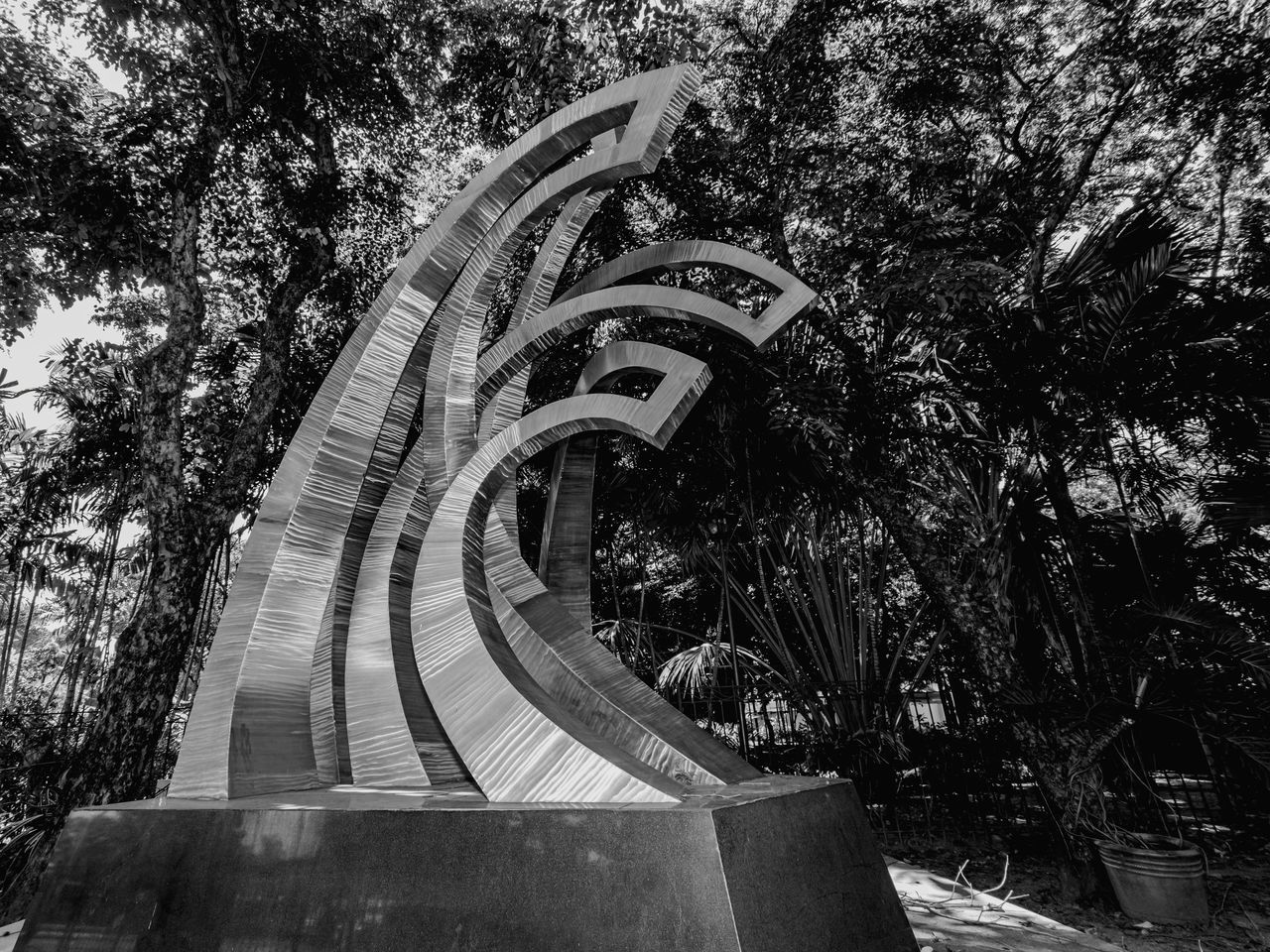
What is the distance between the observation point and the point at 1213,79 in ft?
Result: 24.7

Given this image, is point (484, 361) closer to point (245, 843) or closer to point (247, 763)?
point (247, 763)

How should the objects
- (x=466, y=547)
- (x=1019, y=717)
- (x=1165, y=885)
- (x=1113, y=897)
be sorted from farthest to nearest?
(x=1019, y=717), (x=1113, y=897), (x=1165, y=885), (x=466, y=547)

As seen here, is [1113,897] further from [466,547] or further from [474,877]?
[466,547]

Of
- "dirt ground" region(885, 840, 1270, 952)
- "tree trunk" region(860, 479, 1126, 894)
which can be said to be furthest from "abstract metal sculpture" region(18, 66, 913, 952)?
"tree trunk" region(860, 479, 1126, 894)

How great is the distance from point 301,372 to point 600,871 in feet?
26.4

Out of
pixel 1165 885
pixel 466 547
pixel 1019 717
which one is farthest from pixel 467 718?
pixel 1165 885

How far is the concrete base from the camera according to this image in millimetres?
2148

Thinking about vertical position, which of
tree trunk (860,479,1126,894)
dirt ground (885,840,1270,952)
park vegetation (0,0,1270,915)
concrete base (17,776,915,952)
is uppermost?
park vegetation (0,0,1270,915)

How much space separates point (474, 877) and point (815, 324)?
5.84 meters

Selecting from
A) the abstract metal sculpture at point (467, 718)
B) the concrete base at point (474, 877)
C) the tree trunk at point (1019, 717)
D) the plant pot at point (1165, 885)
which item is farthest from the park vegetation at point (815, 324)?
the concrete base at point (474, 877)

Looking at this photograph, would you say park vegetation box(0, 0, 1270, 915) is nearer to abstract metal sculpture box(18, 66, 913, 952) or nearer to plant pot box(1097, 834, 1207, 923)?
plant pot box(1097, 834, 1207, 923)

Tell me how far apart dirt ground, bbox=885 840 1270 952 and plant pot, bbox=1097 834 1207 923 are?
0.08 metres

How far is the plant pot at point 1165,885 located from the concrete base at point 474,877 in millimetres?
3503

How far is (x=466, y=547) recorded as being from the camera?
3467 millimetres
